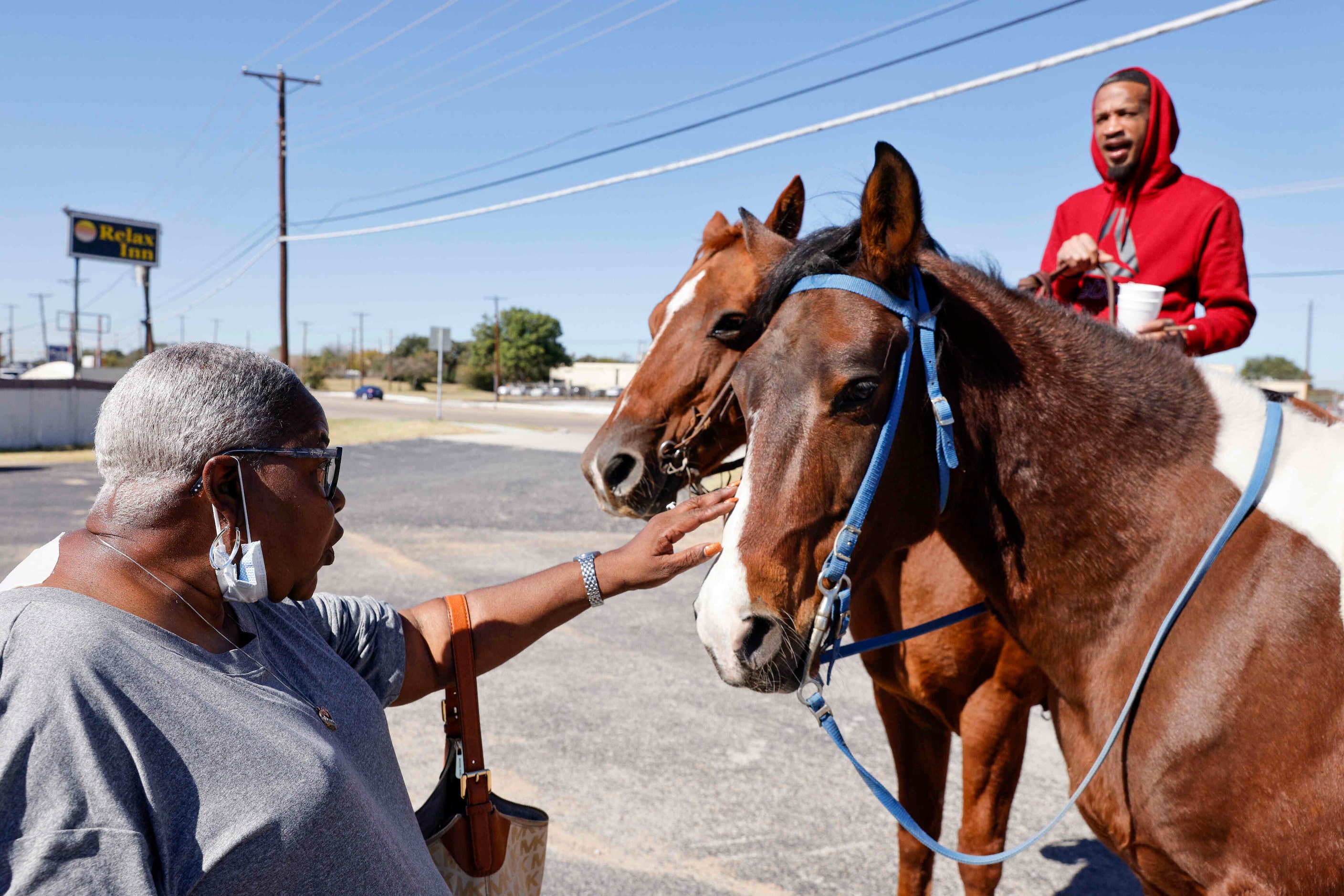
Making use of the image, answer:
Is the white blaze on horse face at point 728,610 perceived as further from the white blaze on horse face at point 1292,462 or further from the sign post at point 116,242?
the sign post at point 116,242

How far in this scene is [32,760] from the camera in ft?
3.93

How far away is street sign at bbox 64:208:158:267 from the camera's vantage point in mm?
35312

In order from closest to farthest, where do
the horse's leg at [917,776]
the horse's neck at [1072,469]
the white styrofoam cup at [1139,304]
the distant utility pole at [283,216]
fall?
the horse's neck at [1072,469]
the white styrofoam cup at [1139,304]
the horse's leg at [917,776]
the distant utility pole at [283,216]

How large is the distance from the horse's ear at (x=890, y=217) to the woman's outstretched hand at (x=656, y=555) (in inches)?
24.3

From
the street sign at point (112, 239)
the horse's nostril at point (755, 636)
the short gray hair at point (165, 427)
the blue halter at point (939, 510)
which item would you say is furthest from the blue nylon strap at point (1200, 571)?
the street sign at point (112, 239)

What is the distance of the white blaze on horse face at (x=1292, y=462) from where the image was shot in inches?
67.4

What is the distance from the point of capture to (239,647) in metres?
1.59

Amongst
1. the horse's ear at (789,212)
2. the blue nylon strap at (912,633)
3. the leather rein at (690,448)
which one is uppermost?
the horse's ear at (789,212)

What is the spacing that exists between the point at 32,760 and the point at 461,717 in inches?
37.7

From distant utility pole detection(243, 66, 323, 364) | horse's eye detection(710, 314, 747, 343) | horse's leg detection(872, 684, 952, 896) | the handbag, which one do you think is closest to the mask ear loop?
the handbag

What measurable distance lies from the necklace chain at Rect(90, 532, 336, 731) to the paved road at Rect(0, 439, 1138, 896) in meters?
2.08

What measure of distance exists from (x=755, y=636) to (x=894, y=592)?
1.31 meters

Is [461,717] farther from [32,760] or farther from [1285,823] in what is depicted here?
[1285,823]

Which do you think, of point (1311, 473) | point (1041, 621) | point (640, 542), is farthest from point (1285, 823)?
point (640, 542)
